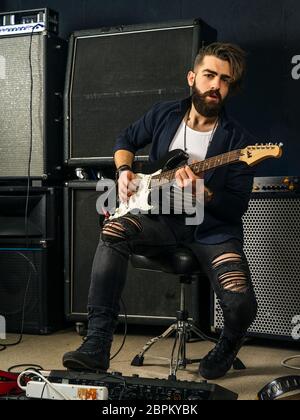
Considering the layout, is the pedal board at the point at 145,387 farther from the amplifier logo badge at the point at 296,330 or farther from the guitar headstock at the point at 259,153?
the amplifier logo badge at the point at 296,330

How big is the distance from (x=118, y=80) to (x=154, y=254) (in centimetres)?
103

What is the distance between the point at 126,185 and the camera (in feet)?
7.02

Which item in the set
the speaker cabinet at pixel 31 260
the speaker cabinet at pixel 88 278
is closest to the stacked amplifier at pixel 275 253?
the speaker cabinet at pixel 88 278

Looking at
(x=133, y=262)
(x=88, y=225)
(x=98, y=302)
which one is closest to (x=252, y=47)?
(x=88, y=225)

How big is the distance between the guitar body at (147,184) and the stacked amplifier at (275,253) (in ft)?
1.91

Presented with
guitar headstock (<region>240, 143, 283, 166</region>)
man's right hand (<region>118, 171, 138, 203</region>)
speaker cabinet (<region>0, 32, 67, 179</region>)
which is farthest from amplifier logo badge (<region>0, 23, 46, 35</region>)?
guitar headstock (<region>240, 143, 283, 166</region>)

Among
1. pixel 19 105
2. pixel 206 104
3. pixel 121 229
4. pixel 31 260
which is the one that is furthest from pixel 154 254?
pixel 19 105

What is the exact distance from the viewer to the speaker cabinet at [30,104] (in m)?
2.86

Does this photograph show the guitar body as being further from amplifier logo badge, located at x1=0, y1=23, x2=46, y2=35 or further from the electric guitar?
amplifier logo badge, located at x1=0, y1=23, x2=46, y2=35

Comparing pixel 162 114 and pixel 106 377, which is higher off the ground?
pixel 162 114

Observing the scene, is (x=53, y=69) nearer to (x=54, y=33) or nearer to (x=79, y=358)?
(x=54, y=33)

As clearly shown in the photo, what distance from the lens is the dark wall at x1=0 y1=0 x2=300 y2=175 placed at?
116 inches

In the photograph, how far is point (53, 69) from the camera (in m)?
2.90

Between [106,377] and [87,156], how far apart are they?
4.90ft
